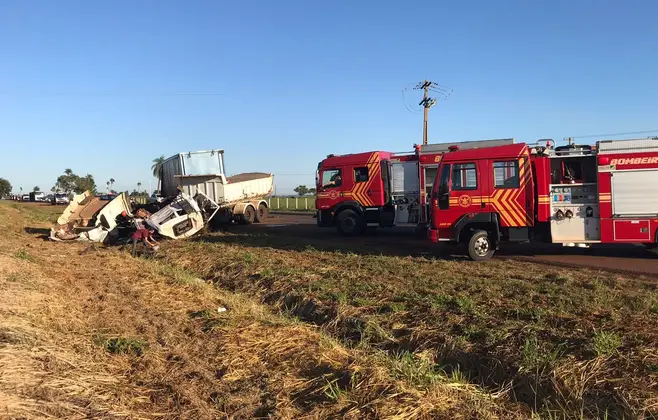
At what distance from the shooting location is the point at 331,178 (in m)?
18.4

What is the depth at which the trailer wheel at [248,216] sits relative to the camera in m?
23.0

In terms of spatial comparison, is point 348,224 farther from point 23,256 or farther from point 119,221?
point 23,256

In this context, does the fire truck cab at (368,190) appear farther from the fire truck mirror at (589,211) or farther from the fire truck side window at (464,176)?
A: the fire truck mirror at (589,211)

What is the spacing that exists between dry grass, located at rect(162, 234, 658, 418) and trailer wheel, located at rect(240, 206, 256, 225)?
11.6m

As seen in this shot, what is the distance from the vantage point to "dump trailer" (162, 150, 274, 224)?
21.3 m

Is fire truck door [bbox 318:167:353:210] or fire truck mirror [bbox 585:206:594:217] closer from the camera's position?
fire truck mirror [bbox 585:206:594:217]

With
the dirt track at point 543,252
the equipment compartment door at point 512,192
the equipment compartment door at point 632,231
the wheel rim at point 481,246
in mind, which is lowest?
the dirt track at point 543,252

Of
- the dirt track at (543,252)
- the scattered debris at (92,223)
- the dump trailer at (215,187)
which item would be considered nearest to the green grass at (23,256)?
the scattered debris at (92,223)

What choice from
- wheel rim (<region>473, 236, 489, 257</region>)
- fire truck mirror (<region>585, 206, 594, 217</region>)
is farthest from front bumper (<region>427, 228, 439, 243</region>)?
fire truck mirror (<region>585, 206, 594, 217</region>)

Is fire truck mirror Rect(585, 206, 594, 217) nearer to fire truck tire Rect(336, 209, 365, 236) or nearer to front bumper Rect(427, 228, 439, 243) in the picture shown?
front bumper Rect(427, 228, 439, 243)

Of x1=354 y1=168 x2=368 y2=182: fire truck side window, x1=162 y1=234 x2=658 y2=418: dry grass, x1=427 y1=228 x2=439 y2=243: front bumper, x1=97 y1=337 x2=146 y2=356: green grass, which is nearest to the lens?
x1=162 y1=234 x2=658 y2=418: dry grass

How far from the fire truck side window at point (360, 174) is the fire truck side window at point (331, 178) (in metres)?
0.62

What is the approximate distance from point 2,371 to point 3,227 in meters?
21.7

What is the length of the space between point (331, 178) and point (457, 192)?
7.42 meters
